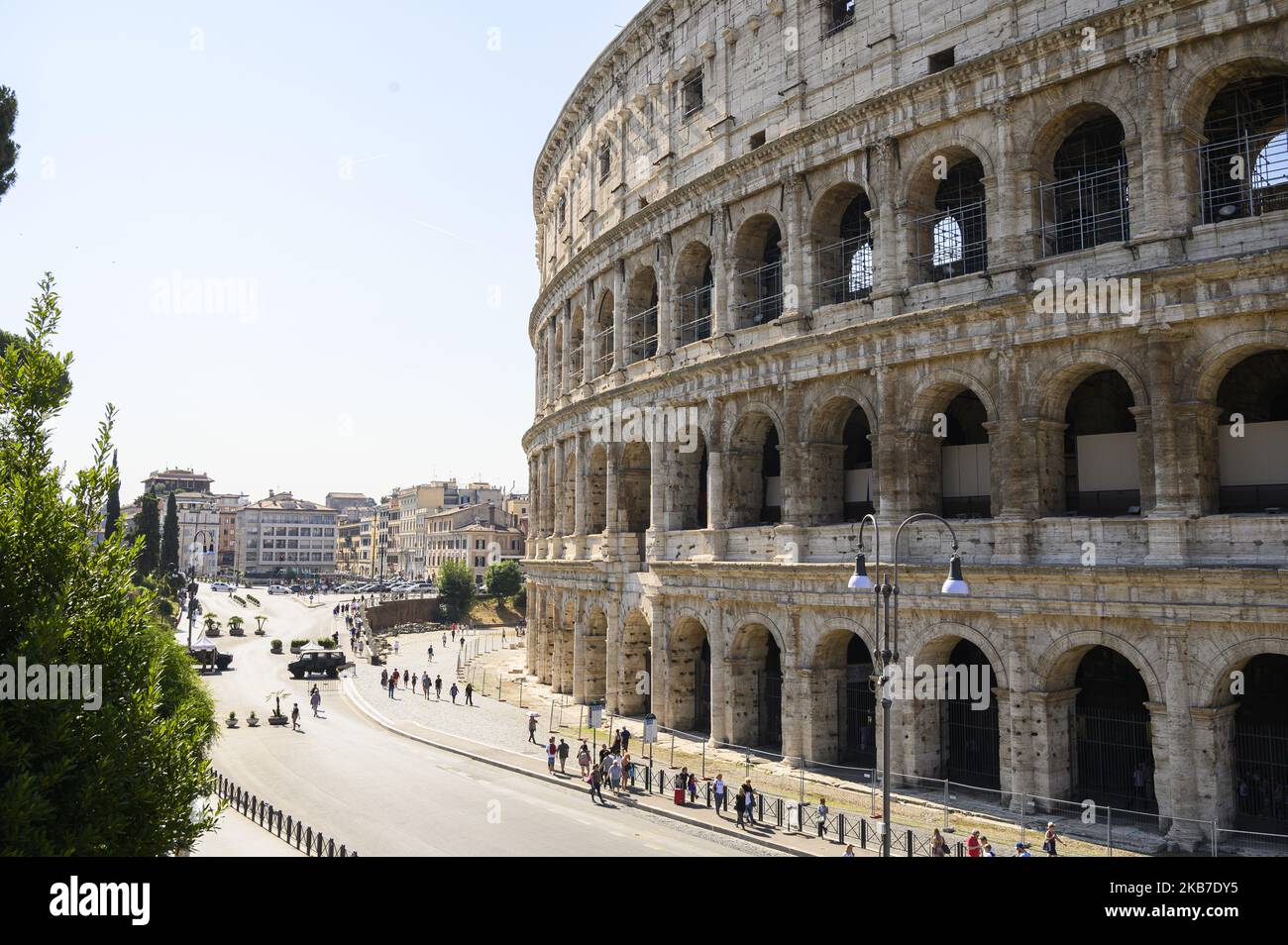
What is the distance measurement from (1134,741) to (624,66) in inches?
1127

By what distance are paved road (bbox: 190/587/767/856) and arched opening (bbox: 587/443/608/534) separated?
10958 millimetres

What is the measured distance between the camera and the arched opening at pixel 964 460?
24562 millimetres

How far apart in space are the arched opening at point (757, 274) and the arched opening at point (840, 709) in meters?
10.3

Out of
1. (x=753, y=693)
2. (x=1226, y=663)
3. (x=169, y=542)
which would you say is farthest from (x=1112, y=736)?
(x=169, y=542)

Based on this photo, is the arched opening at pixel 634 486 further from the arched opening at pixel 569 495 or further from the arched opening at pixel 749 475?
the arched opening at pixel 749 475

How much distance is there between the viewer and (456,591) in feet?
272

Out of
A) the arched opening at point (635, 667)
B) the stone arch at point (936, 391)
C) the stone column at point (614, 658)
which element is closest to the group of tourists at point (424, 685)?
the stone column at point (614, 658)

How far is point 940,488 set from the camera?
2516 cm

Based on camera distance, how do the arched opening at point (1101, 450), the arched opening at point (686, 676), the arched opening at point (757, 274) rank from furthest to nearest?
the arched opening at point (686, 676) < the arched opening at point (757, 274) < the arched opening at point (1101, 450)

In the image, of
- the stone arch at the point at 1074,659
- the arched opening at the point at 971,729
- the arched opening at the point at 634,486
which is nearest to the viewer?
the stone arch at the point at 1074,659

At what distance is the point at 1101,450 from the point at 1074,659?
16.6 feet

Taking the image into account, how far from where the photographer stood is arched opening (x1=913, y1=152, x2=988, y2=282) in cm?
2498

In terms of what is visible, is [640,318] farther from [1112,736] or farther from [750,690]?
[1112,736]
